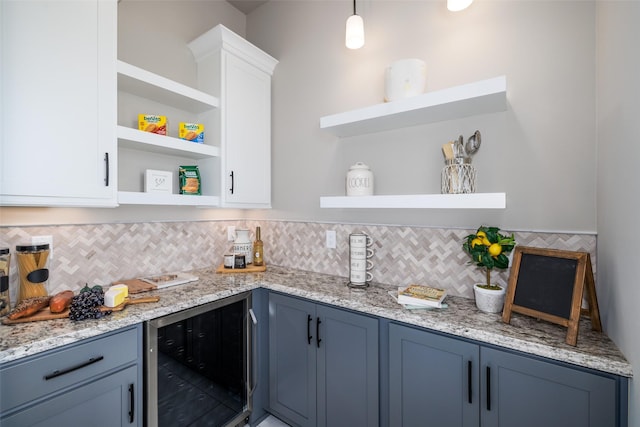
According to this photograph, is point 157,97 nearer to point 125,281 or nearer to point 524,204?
point 125,281

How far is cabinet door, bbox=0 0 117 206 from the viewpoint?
1192 millimetres

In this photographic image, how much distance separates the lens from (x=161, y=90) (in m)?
1.81

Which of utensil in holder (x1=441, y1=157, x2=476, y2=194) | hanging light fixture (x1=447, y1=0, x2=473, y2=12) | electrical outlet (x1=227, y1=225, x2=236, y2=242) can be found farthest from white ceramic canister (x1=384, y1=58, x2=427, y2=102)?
electrical outlet (x1=227, y1=225, x2=236, y2=242)

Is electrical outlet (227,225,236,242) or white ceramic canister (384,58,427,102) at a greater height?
white ceramic canister (384,58,427,102)

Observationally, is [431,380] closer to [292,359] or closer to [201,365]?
[292,359]

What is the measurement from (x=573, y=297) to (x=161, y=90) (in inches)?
91.1

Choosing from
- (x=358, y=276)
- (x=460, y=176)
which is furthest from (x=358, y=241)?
(x=460, y=176)

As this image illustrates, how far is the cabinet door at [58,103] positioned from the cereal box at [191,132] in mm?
494

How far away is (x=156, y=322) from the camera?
135 centimetres

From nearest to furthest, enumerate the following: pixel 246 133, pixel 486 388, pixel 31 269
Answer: pixel 486 388
pixel 31 269
pixel 246 133

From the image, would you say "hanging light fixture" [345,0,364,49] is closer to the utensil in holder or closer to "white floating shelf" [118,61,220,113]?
the utensil in holder

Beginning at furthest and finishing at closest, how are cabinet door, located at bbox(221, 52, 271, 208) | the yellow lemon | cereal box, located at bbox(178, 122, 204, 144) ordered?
cabinet door, located at bbox(221, 52, 271, 208), cereal box, located at bbox(178, 122, 204, 144), the yellow lemon

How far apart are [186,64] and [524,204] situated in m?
2.37

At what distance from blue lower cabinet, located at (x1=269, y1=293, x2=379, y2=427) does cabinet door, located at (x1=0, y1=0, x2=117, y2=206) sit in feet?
3.91
